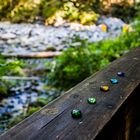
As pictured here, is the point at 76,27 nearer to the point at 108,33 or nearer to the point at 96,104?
the point at 108,33

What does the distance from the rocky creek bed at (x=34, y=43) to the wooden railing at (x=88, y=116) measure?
1662 mm

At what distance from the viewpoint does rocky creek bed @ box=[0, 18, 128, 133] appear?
18.9 ft

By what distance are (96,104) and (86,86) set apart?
0.34 metres

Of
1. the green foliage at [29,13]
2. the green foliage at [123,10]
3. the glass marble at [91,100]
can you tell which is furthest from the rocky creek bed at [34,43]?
the glass marble at [91,100]

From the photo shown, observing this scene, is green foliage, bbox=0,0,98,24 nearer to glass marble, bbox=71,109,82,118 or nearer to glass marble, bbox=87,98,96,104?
glass marble, bbox=87,98,96,104

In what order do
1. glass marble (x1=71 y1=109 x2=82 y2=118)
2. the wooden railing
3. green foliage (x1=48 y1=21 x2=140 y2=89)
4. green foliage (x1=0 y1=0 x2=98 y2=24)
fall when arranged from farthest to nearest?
green foliage (x1=0 y1=0 x2=98 y2=24), green foliage (x1=48 y1=21 x2=140 y2=89), glass marble (x1=71 y1=109 x2=82 y2=118), the wooden railing

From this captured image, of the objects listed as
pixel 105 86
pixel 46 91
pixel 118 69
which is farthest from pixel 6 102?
pixel 105 86

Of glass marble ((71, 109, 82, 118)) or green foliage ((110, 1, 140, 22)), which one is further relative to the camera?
green foliage ((110, 1, 140, 22))

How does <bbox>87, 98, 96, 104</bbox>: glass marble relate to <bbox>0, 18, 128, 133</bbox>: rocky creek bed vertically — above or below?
above

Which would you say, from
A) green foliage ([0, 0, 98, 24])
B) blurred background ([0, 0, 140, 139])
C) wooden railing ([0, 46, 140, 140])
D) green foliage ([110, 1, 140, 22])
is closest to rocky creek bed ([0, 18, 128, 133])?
blurred background ([0, 0, 140, 139])

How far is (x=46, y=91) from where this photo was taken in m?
6.50

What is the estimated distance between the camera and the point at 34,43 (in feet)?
43.1

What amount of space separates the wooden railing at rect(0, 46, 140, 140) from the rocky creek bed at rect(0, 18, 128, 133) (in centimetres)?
166

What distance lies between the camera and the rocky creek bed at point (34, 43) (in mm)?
5761
